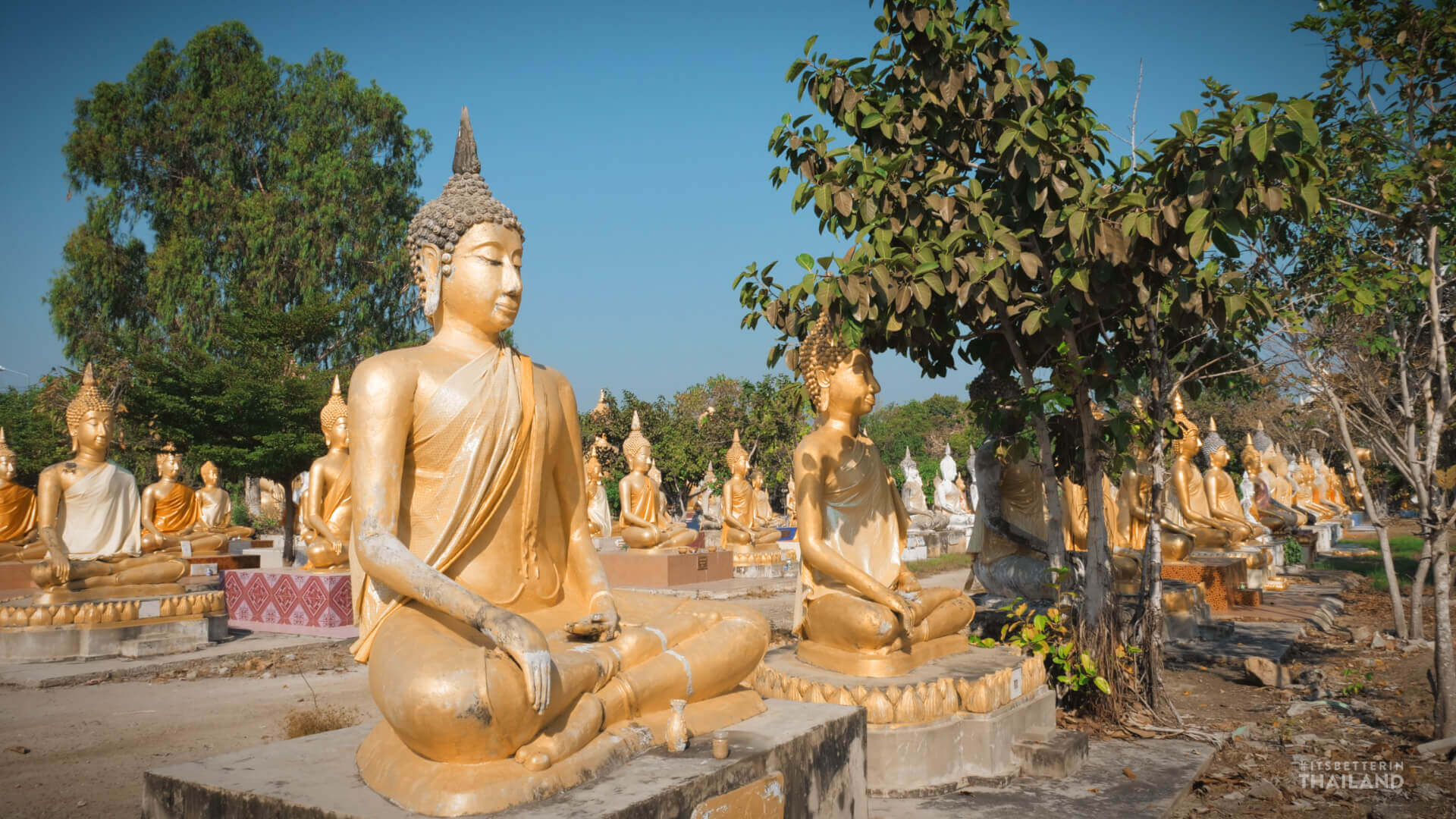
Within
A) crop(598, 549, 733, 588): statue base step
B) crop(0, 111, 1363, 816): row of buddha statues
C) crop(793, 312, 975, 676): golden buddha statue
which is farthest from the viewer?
crop(598, 549, 733, 588): statue base step

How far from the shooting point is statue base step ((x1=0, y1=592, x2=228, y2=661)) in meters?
8.62

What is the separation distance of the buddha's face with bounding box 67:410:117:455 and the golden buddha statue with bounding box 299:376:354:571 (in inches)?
83.0

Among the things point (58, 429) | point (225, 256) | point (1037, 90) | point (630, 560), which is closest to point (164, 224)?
point (225, 256)

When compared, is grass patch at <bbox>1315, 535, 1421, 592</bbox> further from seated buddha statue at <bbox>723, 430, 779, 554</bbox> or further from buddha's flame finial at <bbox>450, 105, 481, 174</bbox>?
buddha's flame finial at <bbox>450, 105, 481, 174</bbox>

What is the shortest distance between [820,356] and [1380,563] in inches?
651

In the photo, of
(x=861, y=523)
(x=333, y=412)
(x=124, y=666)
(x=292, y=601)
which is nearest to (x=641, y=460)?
(x=333, y=412)

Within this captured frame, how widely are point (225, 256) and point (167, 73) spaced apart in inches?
226

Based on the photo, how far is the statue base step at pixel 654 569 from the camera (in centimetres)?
1496

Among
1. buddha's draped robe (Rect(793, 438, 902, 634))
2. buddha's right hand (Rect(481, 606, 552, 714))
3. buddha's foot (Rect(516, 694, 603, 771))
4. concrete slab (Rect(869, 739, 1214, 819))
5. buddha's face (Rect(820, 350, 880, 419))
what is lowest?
concrete slab (Rect(869, 739, 1214, 819))

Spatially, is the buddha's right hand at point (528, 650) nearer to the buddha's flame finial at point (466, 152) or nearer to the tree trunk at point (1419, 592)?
the buddha's flame finial at point (466, 152)

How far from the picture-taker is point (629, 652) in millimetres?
3635

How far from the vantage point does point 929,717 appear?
15.7ft

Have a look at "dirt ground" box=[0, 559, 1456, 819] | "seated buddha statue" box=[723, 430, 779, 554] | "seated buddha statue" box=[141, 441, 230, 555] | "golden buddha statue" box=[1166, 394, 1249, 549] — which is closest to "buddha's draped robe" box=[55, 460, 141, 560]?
"dirt ground" box=[0, 559, 1456, 819]

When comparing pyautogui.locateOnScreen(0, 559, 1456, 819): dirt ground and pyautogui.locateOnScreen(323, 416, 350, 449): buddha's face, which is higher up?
pyautogui.locateOnScreen(323, 416, 350, 449): buddha's face
